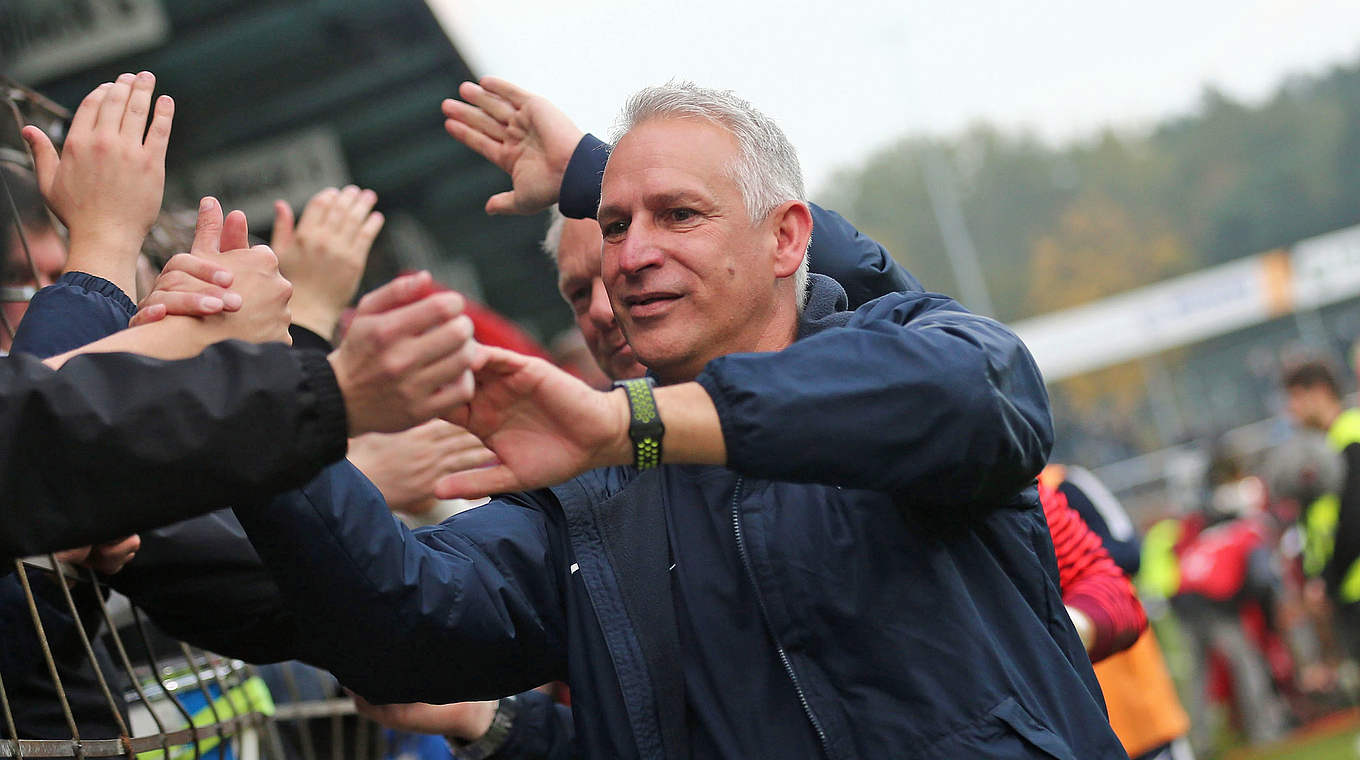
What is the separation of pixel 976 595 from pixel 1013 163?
2530 inches

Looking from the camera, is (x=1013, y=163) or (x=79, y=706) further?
(x=1013, y=163)

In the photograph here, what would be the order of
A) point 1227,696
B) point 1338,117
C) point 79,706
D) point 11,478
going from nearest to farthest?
1. point 11,478
2. point 79,706
3. point 1227,696
4. point 1338,117

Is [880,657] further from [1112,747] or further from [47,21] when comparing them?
[47,21]

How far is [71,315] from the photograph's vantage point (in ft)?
7.57

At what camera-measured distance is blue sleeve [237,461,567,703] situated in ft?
6.63

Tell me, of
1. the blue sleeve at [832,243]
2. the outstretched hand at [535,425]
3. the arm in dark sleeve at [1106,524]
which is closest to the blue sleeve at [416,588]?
the outstretched hand at [535,425]

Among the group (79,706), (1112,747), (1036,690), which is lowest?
(1112,747)

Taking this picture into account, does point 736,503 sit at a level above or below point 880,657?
above

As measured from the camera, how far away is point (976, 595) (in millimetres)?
2236

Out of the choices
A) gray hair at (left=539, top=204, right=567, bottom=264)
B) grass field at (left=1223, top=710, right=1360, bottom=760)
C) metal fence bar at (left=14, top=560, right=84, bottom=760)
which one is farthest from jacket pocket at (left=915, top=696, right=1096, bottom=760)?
grass field at (left=1223, top=710, right=1360, bottom=760)

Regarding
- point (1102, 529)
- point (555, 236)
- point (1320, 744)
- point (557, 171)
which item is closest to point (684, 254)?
point (557, 171)

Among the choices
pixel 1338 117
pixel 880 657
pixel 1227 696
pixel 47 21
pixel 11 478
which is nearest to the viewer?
pixel 11 478

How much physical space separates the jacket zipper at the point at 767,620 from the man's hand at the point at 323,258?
155 centimetres

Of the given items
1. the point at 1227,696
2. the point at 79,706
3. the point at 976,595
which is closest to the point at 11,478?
the point at 79,706
